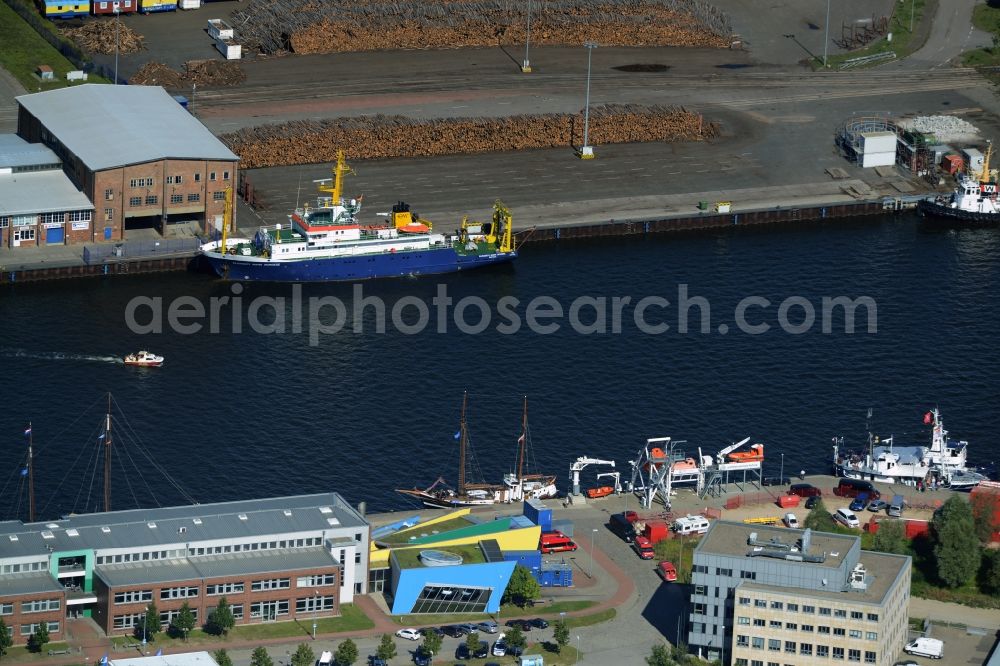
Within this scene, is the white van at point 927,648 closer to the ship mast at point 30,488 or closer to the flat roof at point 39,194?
the ship mast at point 30,488

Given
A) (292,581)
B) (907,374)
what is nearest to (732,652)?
(292,581)

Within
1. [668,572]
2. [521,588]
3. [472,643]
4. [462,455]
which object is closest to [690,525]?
[668,572]

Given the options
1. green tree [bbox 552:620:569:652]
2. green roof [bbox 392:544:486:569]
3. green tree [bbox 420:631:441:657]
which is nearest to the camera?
green tree [bbox 420:631:441:657]

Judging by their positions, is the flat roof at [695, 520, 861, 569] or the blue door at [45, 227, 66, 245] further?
the blue door at [45, 227, 66, 245]

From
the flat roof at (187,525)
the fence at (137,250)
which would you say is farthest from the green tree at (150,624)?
the fence at (137,250)

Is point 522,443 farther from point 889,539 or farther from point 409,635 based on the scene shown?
point 409,635

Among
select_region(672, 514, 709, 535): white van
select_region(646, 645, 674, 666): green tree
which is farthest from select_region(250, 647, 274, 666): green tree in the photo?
select_region(672, 514, 709, 535): white van

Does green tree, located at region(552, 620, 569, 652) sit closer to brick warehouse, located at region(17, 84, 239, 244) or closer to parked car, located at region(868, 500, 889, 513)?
parked car, located at region(868, 500, 889, 513)
